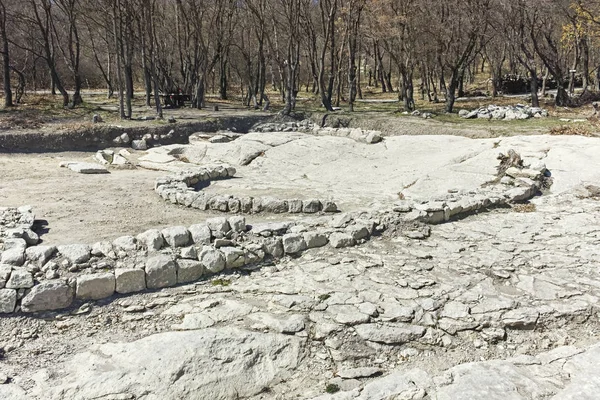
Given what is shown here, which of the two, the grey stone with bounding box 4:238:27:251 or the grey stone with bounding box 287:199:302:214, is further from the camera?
the grey stone with bounding box 287:199:302:214

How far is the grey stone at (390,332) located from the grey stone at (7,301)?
3696 millimetres

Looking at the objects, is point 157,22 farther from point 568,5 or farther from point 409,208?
point 409,208

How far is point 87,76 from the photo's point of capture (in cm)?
4059

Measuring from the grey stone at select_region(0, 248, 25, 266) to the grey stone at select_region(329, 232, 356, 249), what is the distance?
4039 mm

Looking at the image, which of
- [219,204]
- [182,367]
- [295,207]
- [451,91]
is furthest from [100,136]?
[451,91]

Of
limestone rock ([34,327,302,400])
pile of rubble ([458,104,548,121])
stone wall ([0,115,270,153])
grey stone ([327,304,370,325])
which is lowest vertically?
limestone rock ([34,327,302,400])

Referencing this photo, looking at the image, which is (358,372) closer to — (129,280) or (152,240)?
(129,280)

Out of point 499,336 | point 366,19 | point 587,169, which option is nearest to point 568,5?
point 366,19

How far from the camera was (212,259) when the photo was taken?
5.61 m

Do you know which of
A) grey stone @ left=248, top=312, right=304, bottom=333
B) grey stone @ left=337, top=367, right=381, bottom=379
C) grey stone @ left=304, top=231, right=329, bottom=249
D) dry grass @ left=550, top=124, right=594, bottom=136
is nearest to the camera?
grey stone @ left=337, top=367, right=381, bottom=379

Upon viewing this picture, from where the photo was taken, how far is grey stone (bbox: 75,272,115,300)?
4.96m

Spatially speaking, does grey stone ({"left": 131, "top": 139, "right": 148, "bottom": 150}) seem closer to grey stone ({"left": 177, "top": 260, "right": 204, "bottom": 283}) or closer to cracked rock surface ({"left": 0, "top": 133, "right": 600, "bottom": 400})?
cracked rock surface ({"left": 0, "top": 133, "right": 600, "bottom": 400})

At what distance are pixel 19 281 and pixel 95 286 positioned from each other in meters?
0.78

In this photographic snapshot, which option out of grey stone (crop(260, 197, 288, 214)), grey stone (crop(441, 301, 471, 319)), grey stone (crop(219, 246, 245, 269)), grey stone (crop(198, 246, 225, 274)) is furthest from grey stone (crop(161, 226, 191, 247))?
grey stone (crop(441, 301, 471, 319))
